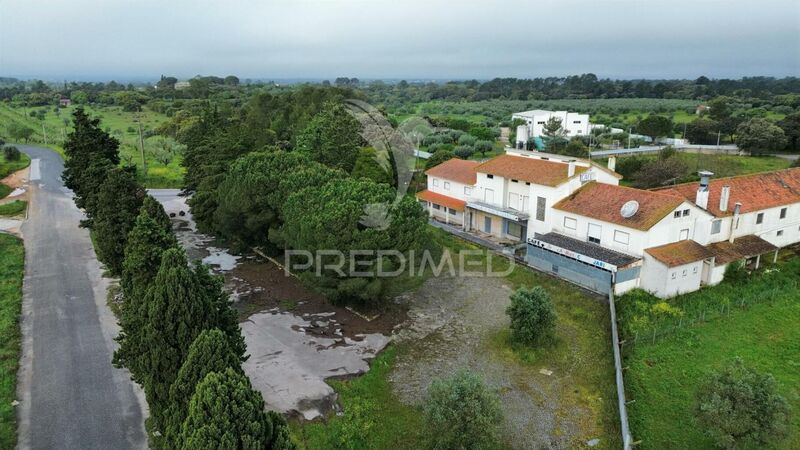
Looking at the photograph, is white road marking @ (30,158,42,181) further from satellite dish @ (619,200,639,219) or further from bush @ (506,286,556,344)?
satellite dish @ (619,200,639,219)

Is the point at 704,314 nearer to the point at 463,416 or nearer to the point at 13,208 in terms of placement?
the point at 463,416

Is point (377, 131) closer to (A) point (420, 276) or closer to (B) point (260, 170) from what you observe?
(B) point (260, 170)

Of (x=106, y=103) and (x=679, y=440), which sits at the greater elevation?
(x=106, y=103)

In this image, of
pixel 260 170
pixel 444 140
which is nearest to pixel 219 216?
pixel 260 170

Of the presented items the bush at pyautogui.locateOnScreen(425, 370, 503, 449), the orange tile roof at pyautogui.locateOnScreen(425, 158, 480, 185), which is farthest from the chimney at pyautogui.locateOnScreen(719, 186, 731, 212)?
the bush at pyautogui.locateOnScreen(425, 370, 503, 449)

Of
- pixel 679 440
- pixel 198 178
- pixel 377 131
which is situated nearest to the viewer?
pixel 679 440

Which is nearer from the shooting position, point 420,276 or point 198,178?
point 420,276

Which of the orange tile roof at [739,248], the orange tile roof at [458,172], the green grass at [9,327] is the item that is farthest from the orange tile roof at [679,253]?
the green grass at [9,327]
